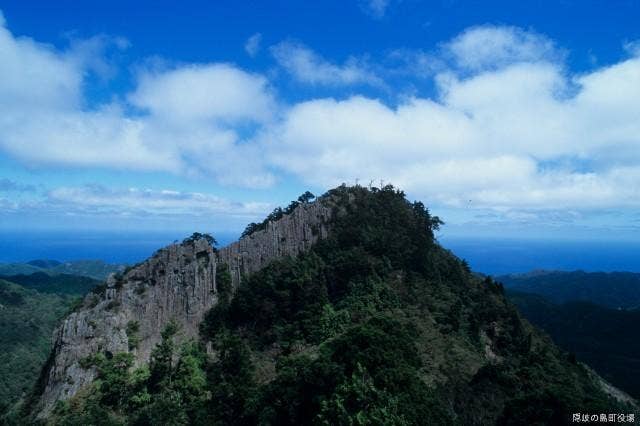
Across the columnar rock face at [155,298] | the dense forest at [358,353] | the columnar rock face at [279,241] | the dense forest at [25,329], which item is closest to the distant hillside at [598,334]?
the dense forest at [358,353]

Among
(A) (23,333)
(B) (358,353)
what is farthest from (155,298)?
(A) (23,333)

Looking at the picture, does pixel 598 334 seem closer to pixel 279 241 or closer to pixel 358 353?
pixel 279 241

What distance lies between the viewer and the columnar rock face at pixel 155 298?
39.6 m

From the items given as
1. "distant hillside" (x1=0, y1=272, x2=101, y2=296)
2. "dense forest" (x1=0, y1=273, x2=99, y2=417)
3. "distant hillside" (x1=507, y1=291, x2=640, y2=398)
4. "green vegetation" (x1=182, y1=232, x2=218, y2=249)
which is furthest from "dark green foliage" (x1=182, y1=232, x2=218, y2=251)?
"distant hillside" (x1=0, y1=272, x2=101, y2=296)

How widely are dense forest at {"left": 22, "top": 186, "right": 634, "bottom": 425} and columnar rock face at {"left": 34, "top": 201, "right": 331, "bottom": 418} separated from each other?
1306 mm

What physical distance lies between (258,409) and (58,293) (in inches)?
6375

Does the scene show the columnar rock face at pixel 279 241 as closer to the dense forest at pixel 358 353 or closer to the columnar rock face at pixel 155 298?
the columnar rock face at pixel 155 298

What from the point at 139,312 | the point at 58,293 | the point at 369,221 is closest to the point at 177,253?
the point at 139,312

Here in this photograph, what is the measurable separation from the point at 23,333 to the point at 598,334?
151m

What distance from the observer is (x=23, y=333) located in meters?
113

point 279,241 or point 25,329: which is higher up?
point 279,241

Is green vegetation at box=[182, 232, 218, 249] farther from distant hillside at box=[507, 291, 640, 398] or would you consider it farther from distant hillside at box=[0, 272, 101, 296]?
distant hillside at box=[0, 272, 101, 296]

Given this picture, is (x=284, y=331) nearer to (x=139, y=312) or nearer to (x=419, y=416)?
(x=139, y=312)

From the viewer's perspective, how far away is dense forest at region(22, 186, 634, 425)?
79.5 feet
